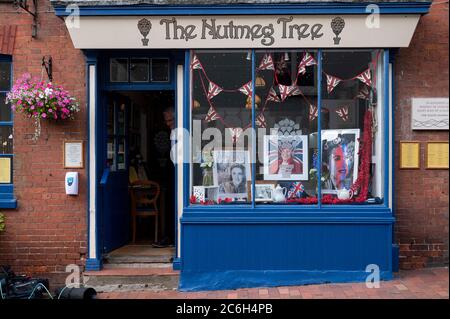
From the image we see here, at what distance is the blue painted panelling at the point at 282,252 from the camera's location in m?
7.22

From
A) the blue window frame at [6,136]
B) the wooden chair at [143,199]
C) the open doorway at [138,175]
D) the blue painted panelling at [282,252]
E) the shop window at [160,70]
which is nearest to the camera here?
the blue painted panelling at [282,252]

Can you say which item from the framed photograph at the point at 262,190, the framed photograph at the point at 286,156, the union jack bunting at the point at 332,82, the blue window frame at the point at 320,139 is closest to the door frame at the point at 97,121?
the blue window frame at the point at 320,139

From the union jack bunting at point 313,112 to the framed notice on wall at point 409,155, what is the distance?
124 centimetres

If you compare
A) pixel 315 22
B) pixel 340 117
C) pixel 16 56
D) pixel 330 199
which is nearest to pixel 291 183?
pixel 330 199

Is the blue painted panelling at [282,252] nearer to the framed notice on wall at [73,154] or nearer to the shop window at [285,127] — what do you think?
the shop window at [285,127]

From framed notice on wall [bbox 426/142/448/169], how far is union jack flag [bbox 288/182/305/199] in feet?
5.71

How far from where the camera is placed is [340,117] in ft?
25.0

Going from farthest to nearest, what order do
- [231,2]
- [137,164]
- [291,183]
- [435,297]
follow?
[137,164] < [291,183] < [231,2] < [435,297]

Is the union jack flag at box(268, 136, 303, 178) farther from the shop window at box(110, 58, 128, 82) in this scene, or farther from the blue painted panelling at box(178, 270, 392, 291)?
the shop window at box(110, 58, 128, 82)

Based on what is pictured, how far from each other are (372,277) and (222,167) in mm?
2399

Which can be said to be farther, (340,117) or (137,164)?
(137,164)

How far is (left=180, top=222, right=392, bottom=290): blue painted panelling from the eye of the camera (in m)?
7.22
